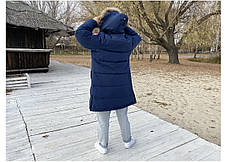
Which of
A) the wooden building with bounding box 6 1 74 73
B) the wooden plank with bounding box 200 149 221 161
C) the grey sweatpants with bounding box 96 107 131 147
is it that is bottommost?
the wooden plank with bounding box 200 149 221 161

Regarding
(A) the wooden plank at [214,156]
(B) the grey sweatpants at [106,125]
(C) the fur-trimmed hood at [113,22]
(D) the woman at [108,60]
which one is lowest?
(A) the wooden plank at [214,156]

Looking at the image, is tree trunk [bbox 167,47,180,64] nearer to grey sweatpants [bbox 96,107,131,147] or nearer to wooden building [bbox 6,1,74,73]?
wooden building [bbox 6,1,74,73]

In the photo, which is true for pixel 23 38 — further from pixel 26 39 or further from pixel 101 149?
pixel 101 149

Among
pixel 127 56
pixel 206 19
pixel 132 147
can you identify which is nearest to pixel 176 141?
pixel 132 147

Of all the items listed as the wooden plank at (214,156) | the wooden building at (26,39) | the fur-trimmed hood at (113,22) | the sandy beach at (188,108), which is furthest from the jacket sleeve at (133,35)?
the wooden building at (26,39)

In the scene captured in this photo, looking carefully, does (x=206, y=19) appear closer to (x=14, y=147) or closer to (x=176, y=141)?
(x=176, y=141)

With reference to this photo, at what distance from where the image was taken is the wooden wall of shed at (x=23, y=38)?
681 cm

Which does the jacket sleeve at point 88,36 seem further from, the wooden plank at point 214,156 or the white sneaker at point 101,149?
the wooden plank at point 214,156

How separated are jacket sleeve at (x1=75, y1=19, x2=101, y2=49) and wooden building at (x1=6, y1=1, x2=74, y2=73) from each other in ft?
19.3

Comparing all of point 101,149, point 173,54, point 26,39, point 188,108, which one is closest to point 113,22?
point 101,149

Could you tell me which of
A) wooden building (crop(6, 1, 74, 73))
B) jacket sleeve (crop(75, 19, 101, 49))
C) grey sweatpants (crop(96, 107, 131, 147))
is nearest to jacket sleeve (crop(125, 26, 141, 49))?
jacket sleeve (crop(75, 19, 101, 49))

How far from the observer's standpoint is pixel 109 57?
5.06ft

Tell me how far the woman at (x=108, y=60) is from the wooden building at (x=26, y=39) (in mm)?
5904

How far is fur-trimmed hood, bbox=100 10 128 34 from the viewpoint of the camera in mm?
1441
